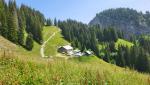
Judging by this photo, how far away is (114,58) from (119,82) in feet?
603

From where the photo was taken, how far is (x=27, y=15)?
199750 mm

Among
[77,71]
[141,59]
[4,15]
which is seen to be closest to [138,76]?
[77,71]

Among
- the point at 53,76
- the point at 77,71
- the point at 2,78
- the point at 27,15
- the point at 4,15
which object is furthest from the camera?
the point at 27,15

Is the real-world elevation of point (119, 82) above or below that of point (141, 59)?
above

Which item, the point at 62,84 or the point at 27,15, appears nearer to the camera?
the point at 62,84

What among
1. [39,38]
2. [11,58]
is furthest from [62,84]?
[39,38]

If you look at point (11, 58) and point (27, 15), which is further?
point (27, 15)

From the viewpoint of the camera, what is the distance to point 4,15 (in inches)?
5404

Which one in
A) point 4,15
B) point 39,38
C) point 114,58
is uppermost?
point 4,15

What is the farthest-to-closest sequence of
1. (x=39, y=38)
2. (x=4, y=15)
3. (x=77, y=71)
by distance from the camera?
(x=39, y=38) → (x=4, y=15) → (x=77, y=71)

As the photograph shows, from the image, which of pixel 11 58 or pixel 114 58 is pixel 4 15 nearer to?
pixel 114 58

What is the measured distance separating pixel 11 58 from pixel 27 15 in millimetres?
187823

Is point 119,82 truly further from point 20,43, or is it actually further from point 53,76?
point 20,43

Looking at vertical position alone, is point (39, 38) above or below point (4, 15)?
below
